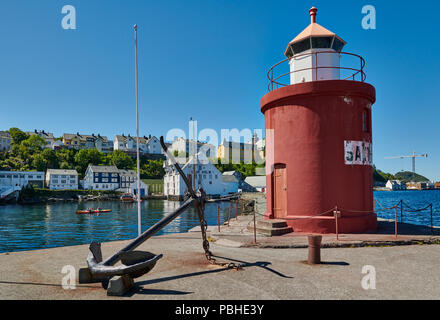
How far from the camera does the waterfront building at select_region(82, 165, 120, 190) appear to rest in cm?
9238

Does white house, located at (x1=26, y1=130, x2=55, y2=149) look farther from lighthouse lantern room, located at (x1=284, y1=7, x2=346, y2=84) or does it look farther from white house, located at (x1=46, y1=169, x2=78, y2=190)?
lighthouse lantern room, located at (x1=284, y1=7, x2=346, y2=84)

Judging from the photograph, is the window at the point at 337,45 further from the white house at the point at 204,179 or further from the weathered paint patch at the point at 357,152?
the white house at the point at 204,179

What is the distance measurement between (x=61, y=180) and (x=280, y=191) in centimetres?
9146

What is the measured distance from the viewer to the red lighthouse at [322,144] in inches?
467

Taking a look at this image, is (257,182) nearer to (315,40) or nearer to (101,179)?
(101,179)

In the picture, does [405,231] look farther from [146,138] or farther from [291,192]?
[146,138]

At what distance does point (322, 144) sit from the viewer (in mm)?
11984

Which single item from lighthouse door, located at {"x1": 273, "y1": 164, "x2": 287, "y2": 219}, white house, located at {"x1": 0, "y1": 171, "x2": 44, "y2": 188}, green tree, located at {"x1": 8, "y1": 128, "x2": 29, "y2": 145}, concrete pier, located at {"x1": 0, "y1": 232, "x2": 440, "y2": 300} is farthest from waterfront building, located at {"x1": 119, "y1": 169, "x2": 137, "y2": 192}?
concrete pier, located at {"x1": 0, "y1": 232, "x2": 440, "y2": 300}

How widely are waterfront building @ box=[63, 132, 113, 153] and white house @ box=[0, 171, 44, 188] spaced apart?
43380 millimetres

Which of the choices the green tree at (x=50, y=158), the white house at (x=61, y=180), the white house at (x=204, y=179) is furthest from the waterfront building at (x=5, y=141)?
the white house at (x=204, y=179)

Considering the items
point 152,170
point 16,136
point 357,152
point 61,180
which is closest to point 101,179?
point 61,180

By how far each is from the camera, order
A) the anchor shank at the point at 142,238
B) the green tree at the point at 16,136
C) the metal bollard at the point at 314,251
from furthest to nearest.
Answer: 1. the green tree at the point at 16,136
2. the metal bollard at the point at 314,251
3. the anchor shank at the point at 142,238

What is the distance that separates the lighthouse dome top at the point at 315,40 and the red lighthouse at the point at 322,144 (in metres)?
0.04
